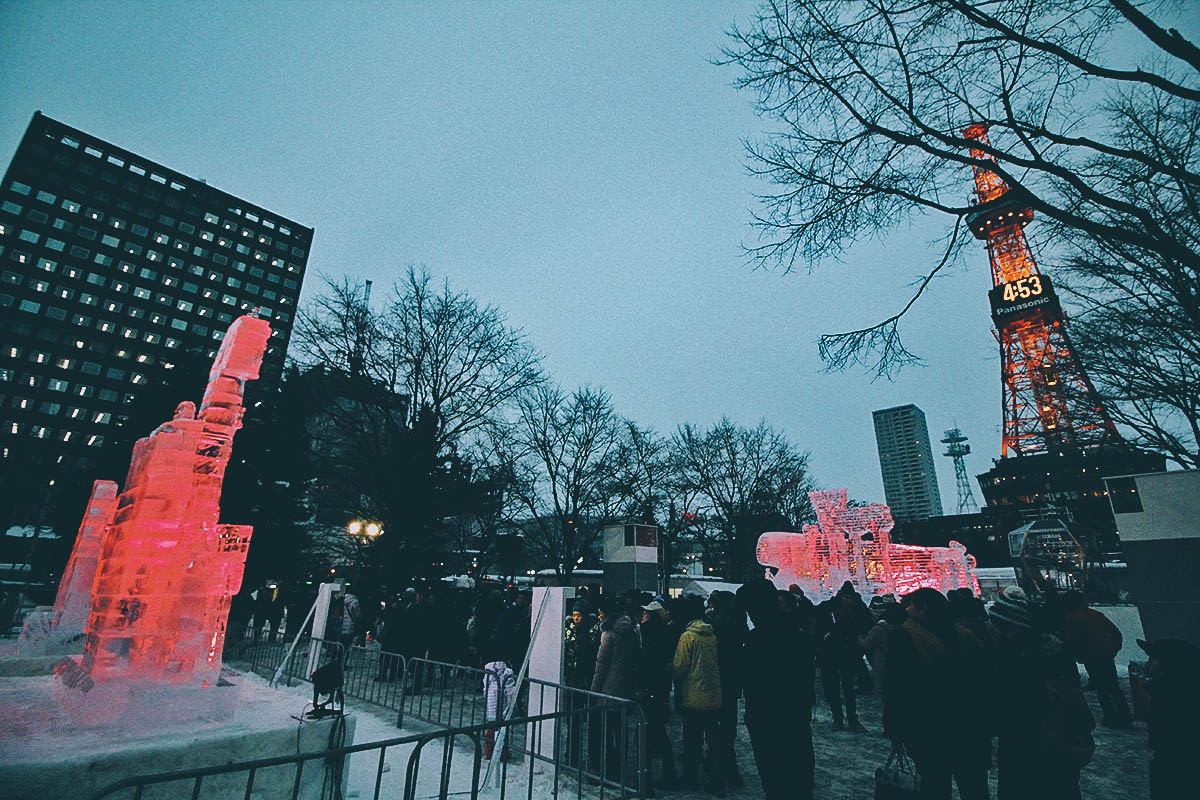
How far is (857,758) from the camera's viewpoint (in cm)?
693

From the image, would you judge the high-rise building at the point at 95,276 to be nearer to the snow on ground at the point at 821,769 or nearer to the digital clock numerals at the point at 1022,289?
the snow on ground at the point at 821,769

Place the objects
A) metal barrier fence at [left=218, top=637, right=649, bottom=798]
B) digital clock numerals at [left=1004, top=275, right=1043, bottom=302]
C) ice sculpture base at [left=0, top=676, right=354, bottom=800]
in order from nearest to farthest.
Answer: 1. ice sculpture base at [left=0, top=676, right=354, bottom=800]
2. metal barrier fence at [left=218, top=637, right=649, bottom=798]
3. digital clock numerals at [left=1004, top=275, right=1043, bottom=302]

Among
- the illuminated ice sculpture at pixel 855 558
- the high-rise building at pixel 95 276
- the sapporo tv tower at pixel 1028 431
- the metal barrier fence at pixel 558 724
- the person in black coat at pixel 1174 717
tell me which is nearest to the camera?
the person in black coat at pixel 1174 717

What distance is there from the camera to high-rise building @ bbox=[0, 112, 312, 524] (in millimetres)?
63938

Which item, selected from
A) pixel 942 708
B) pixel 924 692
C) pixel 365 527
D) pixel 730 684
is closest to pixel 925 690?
pixel 924 692

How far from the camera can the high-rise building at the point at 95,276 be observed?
63938mm

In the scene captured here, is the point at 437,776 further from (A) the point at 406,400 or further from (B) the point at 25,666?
(A) the point at 406,400

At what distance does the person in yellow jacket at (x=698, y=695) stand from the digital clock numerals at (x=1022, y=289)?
193 ft

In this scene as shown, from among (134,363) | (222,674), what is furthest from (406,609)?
(134,363)

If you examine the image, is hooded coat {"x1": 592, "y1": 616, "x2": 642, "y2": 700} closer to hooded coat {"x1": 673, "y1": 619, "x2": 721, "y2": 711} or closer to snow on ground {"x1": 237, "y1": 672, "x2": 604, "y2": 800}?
hooded coat {"x1": 673, "y1": 619, "x2": 721, "y2": 711}

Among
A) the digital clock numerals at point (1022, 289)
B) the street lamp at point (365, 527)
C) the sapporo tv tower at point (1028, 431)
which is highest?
the digital clock numerals at point (1022, 289)

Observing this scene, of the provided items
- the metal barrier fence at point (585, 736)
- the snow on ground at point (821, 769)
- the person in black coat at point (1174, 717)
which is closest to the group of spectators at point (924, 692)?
the person in black coat at point (1174, 717)

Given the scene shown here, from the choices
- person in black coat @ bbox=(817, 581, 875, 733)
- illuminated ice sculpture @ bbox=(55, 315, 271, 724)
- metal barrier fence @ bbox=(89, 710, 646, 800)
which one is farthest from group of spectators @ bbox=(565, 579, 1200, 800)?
illuminated ice sculpture @ bbox=(55, 315, 271, 724)

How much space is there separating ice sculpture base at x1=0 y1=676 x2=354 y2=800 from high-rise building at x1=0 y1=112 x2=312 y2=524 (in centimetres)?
6891
